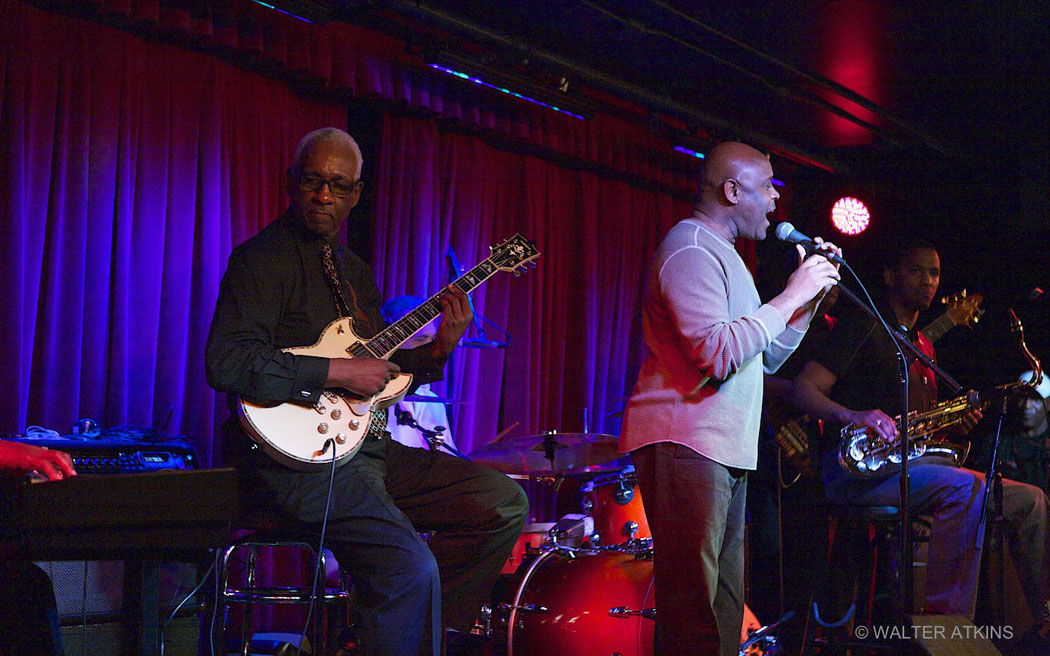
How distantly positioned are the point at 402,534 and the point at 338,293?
0.92 metres

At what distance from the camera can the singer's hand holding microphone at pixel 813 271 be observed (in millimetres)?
3125

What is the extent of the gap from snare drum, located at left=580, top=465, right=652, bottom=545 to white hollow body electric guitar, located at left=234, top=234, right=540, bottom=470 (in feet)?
6.39

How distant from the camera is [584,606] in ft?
13.1

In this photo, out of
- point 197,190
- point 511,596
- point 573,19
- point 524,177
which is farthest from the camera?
point 524,177

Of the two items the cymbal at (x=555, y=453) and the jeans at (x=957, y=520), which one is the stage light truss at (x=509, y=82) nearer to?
the cymbal at (x=555, y=453)

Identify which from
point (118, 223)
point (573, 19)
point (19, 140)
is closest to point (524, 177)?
point (573, 19)

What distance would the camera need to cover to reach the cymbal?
4.81 m

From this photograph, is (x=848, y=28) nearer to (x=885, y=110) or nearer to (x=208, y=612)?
(x=885, y=110)

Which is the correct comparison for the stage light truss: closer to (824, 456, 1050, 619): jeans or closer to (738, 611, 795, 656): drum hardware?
(824, 456, 1050, 619): jeans

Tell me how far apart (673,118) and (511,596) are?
526cm

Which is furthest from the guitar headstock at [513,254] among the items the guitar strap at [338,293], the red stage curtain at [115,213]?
the red stage curtain at [115,213]

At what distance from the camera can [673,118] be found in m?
8.21

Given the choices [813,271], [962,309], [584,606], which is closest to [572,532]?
[584,606]

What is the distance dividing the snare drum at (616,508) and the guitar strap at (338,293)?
202 cm
